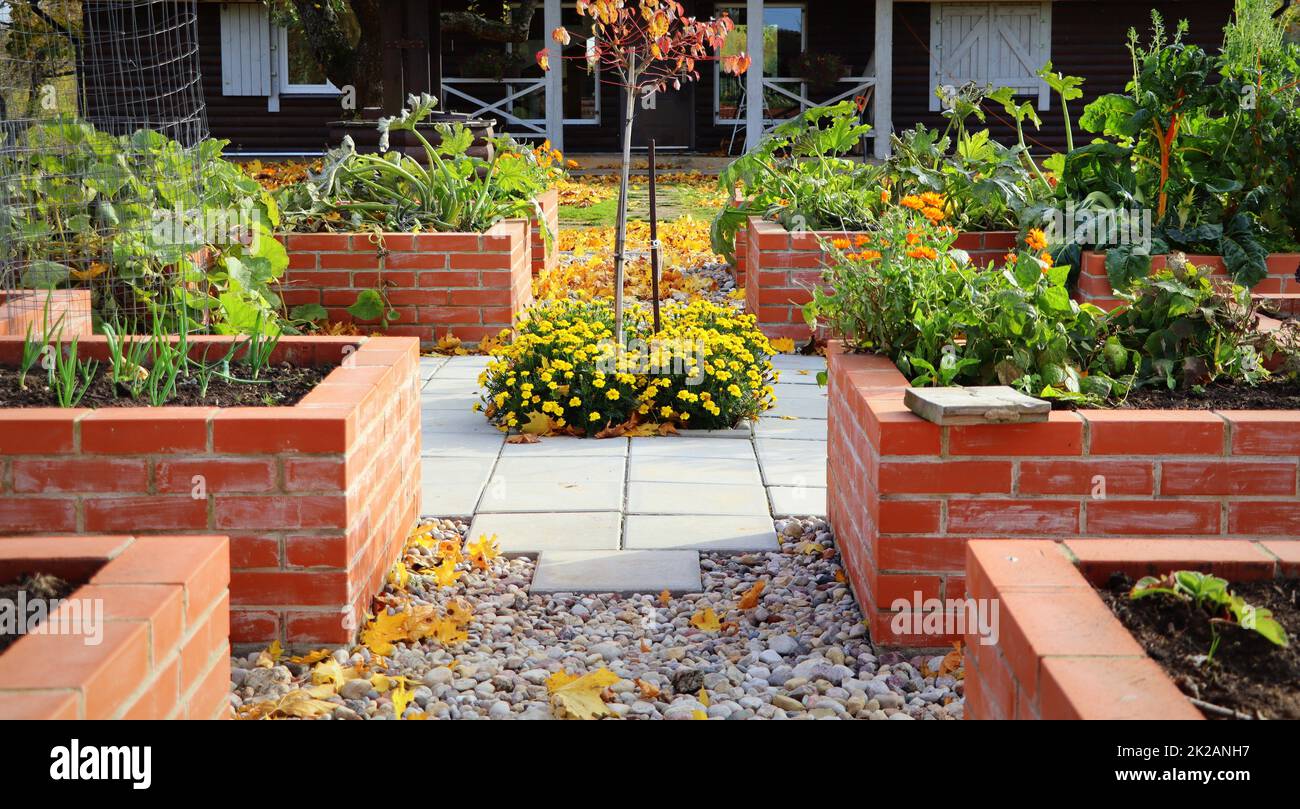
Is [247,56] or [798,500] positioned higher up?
[247,56]

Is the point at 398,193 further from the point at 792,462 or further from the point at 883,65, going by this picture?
the point at 883,65

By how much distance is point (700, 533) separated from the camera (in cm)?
440

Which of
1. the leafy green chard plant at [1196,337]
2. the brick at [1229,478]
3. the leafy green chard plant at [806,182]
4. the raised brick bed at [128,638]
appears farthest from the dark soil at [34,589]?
the leafy green chard plant at [806,182]

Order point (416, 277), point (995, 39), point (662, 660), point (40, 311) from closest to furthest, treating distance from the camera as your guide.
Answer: point (662, 660), point (40, 311), point (416, 277), point (995, 39)

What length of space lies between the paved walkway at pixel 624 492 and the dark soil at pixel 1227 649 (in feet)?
5.61

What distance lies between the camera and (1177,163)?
6840 millimetres

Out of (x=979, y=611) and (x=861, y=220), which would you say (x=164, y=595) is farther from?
(x=861, y=220)

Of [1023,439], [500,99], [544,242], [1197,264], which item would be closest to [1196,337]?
[1023,439]

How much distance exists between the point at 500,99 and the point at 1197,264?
15.3 meters

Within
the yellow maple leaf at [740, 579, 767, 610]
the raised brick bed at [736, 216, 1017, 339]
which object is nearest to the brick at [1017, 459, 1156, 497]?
the yellow maple leaf at [740, 579, 767, 610]

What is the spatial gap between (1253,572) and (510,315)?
18.1 ft

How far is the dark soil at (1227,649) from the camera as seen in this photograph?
2115 mm

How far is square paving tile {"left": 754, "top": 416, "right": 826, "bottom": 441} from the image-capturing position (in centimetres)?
567
